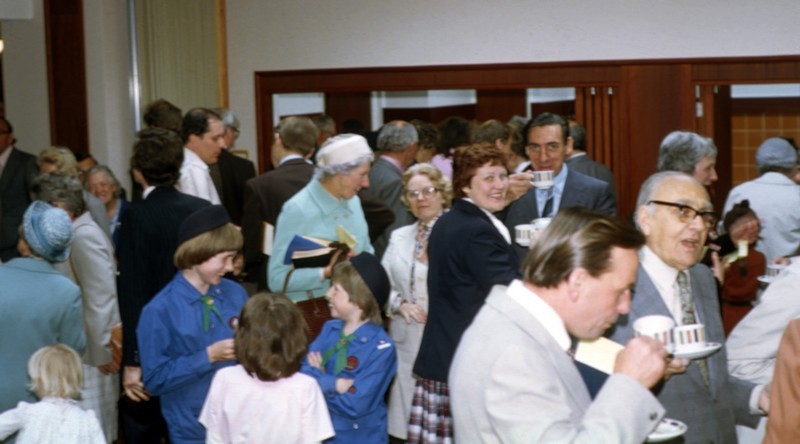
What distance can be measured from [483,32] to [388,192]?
2.12 meters

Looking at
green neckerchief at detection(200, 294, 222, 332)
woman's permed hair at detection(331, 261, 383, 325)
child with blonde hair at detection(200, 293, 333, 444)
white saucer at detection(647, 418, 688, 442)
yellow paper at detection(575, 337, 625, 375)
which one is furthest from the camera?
woman's permed hair at detection(331, 261, 383, 325)

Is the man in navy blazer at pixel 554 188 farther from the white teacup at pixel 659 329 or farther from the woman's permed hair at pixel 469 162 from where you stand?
the white teacup at pixel 659 329

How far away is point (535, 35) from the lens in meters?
8.71

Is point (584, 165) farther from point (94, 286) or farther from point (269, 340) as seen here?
point (269, 340)

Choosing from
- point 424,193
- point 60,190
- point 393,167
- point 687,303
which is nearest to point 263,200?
point 424,193

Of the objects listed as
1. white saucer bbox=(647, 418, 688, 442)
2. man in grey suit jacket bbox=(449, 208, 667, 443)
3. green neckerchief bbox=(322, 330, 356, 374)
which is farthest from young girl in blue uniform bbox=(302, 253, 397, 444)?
man in grey suit jacket bbox=(449, 208, 667, 443)

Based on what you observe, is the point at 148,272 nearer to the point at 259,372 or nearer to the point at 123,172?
the point at 259,372

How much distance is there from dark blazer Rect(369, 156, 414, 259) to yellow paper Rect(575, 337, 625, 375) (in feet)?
13.2

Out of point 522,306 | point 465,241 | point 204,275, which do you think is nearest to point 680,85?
point 465,241

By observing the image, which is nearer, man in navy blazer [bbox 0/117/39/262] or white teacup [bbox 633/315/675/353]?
white teacup [bbox 633/315/675/353]

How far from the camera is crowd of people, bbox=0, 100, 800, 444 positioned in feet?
8.32

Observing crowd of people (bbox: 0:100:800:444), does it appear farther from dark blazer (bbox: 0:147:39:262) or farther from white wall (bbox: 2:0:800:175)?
white wall (bbox: 2:0:800:175)

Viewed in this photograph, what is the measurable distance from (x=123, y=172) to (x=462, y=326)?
5417 mm

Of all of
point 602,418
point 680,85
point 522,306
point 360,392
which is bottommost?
point 360,392
